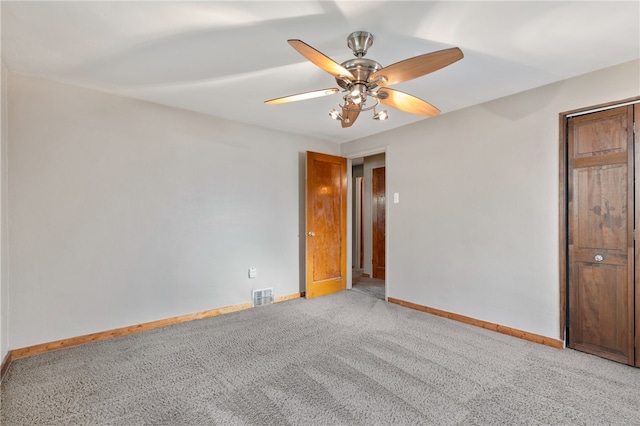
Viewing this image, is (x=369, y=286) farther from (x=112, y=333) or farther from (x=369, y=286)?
(x=112, y=333)

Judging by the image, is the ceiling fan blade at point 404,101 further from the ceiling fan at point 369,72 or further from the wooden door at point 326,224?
the wooden door at point 326,224

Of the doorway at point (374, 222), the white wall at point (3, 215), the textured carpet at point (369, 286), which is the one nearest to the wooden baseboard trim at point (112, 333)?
the white wall at point (3, 215)

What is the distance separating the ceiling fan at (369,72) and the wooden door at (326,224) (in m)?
2.10

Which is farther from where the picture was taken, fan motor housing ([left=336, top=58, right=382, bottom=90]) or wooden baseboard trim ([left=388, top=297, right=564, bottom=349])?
wooden baseboard trim ([left=388, top=297, right=564, bottom=349])

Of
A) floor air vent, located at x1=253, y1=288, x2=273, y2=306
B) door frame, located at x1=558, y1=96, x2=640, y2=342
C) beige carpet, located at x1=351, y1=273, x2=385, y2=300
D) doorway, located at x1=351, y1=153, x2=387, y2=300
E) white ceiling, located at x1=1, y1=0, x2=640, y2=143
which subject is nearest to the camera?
white ceiling, located at x1=1, y1=0, x2=640, y2=143

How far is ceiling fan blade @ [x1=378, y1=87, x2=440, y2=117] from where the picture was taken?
2.07 meters

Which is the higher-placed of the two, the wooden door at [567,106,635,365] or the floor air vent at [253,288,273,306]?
the wooden door at [567,106,635,365]

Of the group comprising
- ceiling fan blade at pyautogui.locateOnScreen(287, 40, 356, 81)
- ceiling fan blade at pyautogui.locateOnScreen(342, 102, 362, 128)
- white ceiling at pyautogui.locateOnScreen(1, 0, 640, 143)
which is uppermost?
white ceiling at pyautogui.locateOnScreen(1, 0, 640, 143)

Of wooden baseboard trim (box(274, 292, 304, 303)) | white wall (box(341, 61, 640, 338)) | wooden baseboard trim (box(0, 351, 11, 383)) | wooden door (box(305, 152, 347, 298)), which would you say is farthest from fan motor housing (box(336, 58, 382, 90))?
wooden baseboard trim (box(0, 351, 11, 383))

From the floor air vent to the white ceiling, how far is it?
2457 millimetres

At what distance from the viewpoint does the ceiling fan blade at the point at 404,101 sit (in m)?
2.07

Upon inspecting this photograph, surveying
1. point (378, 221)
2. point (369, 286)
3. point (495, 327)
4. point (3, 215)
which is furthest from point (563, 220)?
point (3, 215)

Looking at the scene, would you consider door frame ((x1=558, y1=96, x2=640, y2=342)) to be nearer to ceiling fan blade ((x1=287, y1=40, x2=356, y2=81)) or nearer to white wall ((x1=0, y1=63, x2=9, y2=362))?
ceiling fan blade ((x1=287, y1=40, x2=356, y2=81))

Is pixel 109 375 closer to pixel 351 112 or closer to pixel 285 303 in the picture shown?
pixel 285 303
